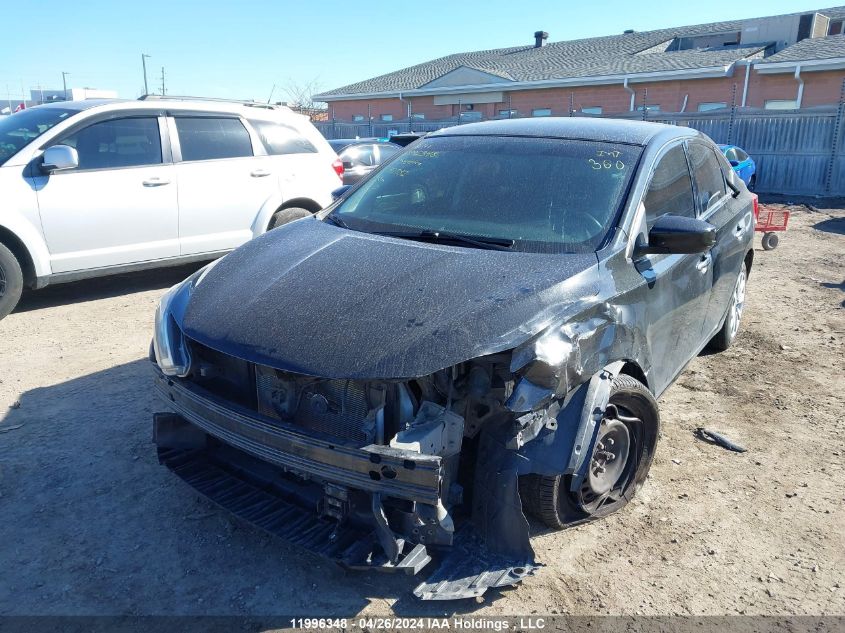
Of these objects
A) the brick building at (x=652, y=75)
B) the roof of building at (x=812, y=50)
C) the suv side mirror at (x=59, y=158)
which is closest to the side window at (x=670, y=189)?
the suv side mirror at (x=59, y=158)

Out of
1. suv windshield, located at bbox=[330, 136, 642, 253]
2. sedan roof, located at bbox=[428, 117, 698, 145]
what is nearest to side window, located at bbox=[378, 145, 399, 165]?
sedan roof, located at bbox=[428, 117, 698, 145]

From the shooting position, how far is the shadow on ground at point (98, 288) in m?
6.76

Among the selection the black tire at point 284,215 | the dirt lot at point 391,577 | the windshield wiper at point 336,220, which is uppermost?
the windshield wiper at point 336,220

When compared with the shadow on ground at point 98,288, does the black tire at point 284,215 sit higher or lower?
higher

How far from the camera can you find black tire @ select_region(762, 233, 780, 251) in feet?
31.2

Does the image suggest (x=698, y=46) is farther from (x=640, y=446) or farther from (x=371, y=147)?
(x=640, y=446)

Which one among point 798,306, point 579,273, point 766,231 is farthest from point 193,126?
point 766,231

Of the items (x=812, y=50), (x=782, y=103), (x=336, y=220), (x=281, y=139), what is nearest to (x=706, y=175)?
(x=336, y=220)

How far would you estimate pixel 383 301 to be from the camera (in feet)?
8.98

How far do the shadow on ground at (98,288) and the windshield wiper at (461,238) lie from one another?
4702 mm

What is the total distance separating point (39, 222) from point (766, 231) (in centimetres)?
967

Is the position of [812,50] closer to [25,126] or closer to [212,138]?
[212,138]

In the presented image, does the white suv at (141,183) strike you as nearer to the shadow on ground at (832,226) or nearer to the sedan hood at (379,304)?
the sedan hood at (379,304)

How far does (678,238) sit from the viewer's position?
3.15m
